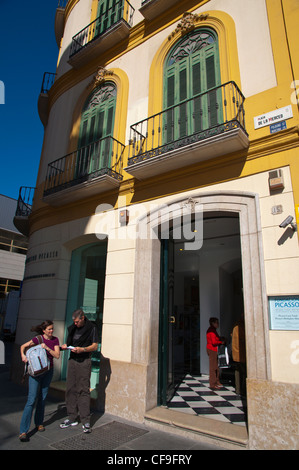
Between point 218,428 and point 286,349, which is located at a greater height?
point 286,349

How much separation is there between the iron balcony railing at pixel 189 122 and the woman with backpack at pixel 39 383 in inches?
140

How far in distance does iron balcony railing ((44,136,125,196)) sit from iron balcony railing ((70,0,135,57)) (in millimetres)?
3278

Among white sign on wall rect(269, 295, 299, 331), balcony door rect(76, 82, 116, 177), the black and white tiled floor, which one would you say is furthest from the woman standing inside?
balcony door rect(76, 82, 116, 177)

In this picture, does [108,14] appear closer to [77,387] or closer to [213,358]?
[77,387]

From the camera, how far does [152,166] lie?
18.0 ft

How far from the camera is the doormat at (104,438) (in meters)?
3.82

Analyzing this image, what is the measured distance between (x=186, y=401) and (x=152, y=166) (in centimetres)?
458

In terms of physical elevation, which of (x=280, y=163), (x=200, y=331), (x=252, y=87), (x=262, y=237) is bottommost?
(x=200, y=331)

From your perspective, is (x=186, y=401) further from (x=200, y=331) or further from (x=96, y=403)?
(x=200, y=331)

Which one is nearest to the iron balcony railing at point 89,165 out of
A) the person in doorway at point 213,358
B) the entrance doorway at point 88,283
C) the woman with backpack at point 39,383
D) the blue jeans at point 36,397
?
the entrance doorway at point 88,283

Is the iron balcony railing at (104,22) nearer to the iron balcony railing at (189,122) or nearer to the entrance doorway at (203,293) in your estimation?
the iron balcony railing at (189,122)
